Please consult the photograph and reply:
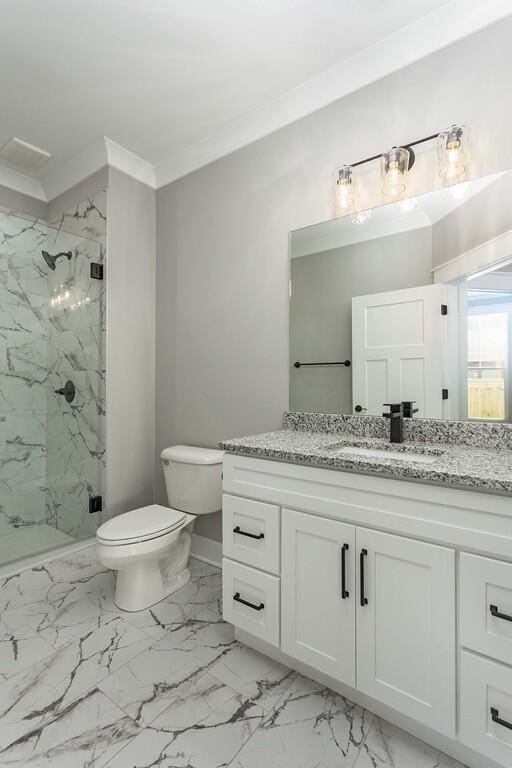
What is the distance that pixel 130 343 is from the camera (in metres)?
2.49

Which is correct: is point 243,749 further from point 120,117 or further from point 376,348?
point 120,117

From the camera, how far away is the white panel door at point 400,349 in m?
1.58

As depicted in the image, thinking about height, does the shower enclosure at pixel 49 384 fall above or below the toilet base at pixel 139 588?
above

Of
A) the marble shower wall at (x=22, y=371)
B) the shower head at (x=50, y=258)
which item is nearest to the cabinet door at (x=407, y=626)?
the marble shower wall at (x=22, y=371)

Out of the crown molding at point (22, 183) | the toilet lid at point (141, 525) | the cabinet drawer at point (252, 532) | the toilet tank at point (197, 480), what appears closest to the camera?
the cabinet drawer at point (252, 532)

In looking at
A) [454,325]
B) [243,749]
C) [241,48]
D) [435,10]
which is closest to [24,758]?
[243,749]

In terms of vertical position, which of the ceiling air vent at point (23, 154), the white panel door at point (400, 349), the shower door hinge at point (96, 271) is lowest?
the white panel door at point (400, 349)

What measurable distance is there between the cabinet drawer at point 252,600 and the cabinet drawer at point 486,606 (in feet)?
2.04

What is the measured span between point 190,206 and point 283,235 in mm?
774

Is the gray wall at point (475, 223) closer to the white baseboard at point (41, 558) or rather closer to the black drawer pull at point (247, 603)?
the black drawer pull at point (247, 603)

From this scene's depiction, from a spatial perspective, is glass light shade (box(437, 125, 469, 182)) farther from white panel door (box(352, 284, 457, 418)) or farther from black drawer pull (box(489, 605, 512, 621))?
black drawer pull (box(489, 605, 512, 621))

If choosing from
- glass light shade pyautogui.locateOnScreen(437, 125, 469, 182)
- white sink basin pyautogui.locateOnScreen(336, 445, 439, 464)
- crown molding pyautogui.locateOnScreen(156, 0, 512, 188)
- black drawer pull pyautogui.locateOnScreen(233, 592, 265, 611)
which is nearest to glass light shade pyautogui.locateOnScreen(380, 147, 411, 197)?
glass light shade pyautogui.locateOnScreen(437, 125, 469, 182)

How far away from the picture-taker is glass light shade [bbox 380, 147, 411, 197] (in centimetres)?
159

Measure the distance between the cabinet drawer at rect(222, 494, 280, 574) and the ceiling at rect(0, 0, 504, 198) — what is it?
1879 millimetres
